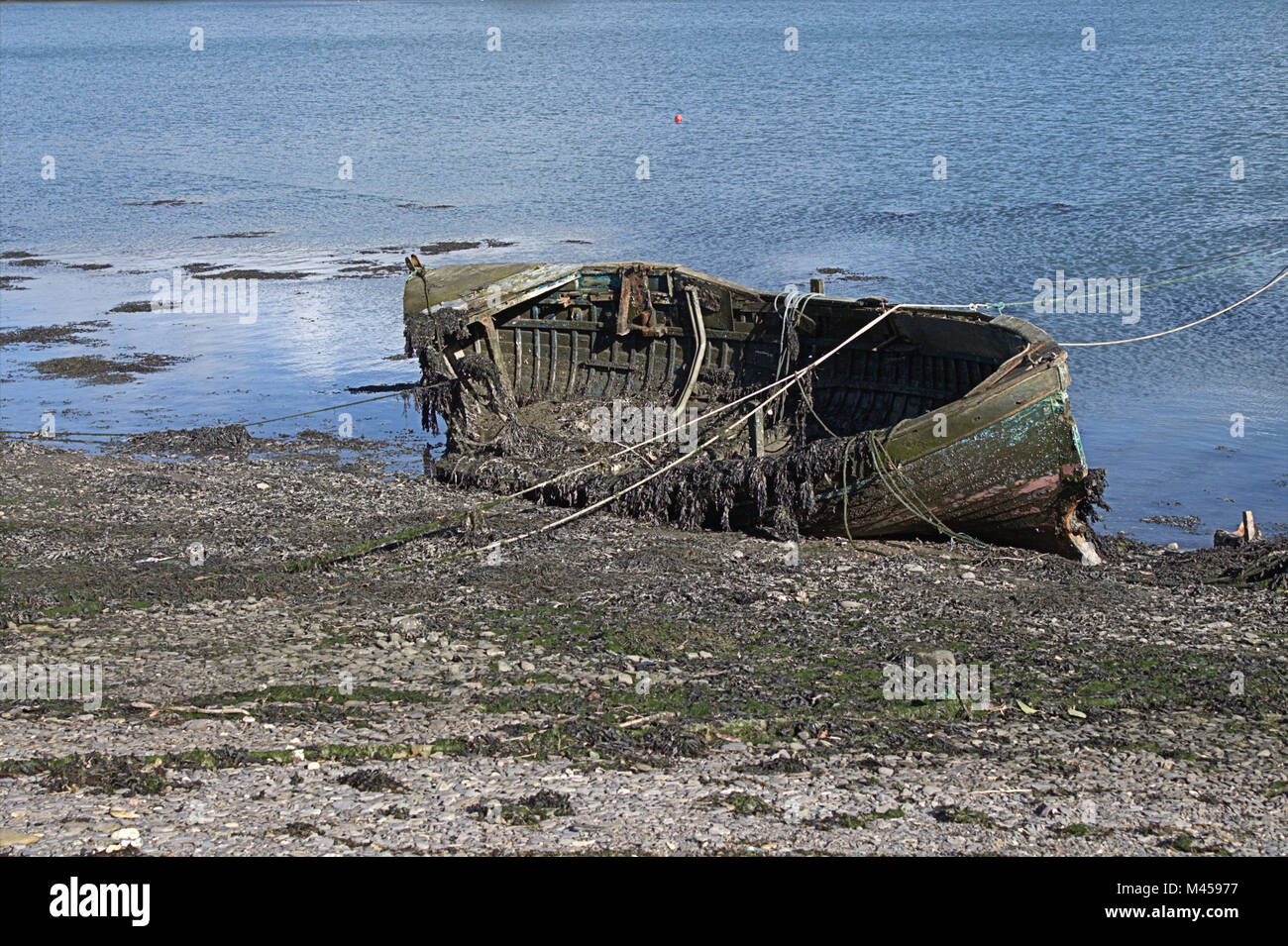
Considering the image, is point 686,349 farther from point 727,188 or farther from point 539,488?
point 727,188

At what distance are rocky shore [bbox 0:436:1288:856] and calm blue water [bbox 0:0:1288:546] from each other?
431 cm

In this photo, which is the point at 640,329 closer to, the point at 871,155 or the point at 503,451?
the point at 503,451

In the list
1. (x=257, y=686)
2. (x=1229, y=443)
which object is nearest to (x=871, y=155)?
(x=1229, y=443)

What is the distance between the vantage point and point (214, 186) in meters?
40.1

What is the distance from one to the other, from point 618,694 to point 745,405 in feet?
22.7

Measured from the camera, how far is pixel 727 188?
34.9 m

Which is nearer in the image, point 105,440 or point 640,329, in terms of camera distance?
point 640,329

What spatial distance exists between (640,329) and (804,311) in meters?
2.36
